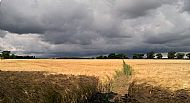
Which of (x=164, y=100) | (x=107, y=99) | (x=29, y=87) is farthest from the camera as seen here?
(x=164, y=100)

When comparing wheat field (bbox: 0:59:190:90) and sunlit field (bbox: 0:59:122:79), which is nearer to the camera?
wheat field (bbox: 0:59:190:90)

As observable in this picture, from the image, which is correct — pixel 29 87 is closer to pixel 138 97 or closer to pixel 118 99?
pixel 118 99

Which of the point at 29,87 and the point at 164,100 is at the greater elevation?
the point at 29,87

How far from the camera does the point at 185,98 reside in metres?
19.6

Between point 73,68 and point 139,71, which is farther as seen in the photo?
point 73,68

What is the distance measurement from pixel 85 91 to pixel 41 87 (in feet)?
14.0

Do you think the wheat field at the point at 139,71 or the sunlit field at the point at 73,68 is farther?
the sunlit field at the point at 73,68

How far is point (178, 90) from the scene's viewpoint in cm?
2272

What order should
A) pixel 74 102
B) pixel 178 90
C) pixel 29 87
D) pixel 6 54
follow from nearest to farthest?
pixel 29 87, pixel 74 102, pixel 178 90, pixel 6 54

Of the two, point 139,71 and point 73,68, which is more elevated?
point 73,68

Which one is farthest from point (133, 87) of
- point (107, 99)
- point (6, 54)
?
point (6, 54)

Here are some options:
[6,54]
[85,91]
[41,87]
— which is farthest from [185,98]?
[6,54]

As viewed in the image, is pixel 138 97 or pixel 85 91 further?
pixel 138 97

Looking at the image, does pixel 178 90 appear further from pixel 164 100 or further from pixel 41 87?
pixel 41 87
